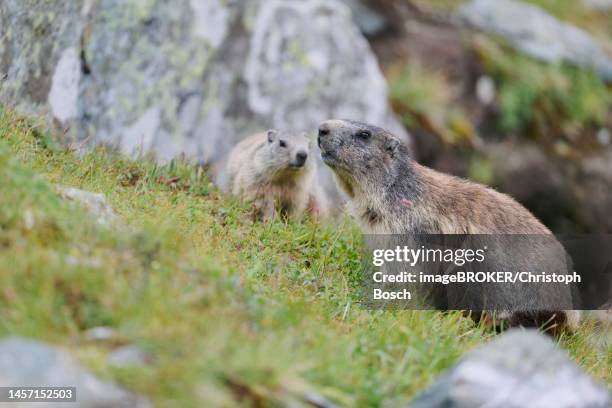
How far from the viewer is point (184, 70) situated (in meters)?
10.7

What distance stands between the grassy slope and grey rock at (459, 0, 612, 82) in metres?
8.79

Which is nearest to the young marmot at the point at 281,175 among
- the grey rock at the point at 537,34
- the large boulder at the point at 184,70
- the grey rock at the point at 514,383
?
the large boulder at the point at 184,70

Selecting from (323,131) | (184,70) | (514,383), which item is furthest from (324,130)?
(514,383)

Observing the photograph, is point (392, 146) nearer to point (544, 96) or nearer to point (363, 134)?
point (363, 134)

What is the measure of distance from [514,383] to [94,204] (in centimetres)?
307

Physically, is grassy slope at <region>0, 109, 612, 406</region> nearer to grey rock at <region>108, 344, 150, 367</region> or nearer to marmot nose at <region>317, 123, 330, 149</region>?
grey rock at <region>108, 344, 150, 367</region>

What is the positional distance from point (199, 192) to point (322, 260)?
5.80ft

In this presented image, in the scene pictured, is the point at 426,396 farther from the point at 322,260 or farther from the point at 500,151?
the point at 500,151

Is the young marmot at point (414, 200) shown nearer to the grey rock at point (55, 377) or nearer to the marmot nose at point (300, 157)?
the marmot nose at point (300, 157)

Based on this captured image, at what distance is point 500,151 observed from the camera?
46.3 feet

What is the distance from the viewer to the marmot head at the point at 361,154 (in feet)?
25.3

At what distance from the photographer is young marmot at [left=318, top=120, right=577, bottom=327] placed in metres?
7.21

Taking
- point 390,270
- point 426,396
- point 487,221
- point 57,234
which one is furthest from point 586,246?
point 57,234

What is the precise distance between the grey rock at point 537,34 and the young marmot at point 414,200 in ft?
25.1
